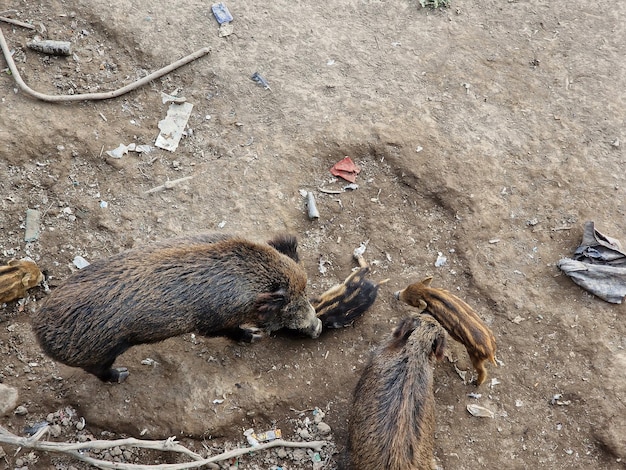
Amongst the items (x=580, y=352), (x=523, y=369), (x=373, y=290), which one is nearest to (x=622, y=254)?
(x=580, y=352)

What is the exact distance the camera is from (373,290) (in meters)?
5.73

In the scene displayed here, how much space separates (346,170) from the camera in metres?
6.60

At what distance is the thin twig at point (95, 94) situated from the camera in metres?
6.54

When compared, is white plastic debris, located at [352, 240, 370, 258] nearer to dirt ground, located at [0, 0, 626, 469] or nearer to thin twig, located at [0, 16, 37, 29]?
dirt ground, located at [0, 0, 626, 469]

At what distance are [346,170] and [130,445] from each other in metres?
3.62

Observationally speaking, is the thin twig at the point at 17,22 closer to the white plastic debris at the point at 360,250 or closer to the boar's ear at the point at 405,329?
the white plastic debris at the point at 360,250

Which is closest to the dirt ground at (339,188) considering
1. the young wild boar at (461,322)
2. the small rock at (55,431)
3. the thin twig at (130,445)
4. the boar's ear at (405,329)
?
the small rock at (55,431)

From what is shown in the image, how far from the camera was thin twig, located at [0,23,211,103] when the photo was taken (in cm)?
654

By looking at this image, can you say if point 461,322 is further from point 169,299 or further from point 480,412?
point 169,299

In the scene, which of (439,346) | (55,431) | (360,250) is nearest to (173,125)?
(360,250)

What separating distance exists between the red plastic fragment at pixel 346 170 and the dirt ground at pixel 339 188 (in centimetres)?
10

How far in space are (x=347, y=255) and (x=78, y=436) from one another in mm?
3020

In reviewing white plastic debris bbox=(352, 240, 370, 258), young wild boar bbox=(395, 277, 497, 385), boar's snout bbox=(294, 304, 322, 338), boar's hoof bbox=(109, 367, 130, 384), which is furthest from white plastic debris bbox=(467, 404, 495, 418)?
boar's hoof bbox=(109, 367, 130, 384)

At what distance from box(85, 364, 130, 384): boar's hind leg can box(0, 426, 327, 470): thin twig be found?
58 cm
